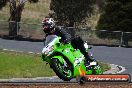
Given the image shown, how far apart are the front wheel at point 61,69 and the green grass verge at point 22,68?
8.90 m

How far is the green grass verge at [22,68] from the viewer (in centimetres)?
2070

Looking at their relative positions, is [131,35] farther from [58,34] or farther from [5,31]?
[58,34]

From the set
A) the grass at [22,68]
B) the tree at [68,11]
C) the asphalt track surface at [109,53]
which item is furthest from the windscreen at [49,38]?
the tree at [68,11]

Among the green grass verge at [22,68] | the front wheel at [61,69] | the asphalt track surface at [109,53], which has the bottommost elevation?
the asphalt track surface at [109,53]

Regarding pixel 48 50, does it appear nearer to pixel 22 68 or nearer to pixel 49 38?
pixel 49 38

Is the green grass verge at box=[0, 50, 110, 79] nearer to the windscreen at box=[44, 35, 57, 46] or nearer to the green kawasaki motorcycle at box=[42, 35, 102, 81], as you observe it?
the green kawasaki motorcycle at box=[42, 35, 102, 81]

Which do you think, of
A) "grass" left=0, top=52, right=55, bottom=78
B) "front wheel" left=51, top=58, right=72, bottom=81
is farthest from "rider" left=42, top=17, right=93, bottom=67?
"grass" left=0, top=52, right=55, bottom=78

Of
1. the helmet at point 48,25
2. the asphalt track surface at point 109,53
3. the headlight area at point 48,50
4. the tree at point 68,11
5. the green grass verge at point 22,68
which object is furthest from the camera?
the tree at point 68,11

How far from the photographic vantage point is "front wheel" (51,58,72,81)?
1107 centimetres

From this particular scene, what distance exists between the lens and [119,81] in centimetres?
1172

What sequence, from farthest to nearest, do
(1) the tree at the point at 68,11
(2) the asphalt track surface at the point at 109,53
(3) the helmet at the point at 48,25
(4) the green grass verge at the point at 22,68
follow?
(1) the tree at the point at 68,11
(2) the asphalt track surface at the point at 109,53
(4) the green grass verge at the point at 22,68
(3) the helmet at the point at 48,25

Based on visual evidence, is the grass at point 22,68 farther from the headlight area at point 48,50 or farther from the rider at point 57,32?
the headlight area at point 48,50

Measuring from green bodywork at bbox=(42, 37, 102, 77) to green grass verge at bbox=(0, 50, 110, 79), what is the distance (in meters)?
8.87

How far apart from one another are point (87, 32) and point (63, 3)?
790cm
